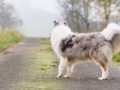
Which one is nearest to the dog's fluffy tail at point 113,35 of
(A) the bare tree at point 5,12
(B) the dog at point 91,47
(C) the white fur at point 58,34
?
(B) the dog at point 91,47

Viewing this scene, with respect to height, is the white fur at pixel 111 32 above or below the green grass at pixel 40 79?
above

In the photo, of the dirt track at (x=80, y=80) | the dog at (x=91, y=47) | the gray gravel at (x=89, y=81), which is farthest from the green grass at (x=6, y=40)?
the dog at (x=91, y=47)

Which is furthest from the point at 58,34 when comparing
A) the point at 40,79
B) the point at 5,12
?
the point at 5,12

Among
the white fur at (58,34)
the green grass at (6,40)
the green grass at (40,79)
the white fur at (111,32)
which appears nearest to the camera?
the green grass at (40,79)

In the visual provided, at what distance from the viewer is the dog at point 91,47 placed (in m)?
10.5

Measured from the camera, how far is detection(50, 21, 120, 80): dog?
1053cm

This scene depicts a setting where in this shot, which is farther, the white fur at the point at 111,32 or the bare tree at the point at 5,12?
the bare tree at the point at 5,12

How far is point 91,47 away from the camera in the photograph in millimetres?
10633

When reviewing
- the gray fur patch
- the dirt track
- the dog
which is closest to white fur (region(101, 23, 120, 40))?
the dog

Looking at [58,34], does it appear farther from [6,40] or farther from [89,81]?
[6,40]

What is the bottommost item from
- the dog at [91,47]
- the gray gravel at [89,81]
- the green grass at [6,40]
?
the green grass at [6,40]

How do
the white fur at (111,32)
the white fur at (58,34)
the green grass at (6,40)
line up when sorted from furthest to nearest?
the green grass at (6,40) < the white fur at (58,34) < the white fur at (111,32)

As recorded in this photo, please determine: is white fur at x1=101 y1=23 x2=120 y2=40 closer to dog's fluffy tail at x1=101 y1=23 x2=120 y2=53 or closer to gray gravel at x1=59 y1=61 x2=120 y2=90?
dog's fluffy tail at x1=101 y1=23 x2=120 y2=53

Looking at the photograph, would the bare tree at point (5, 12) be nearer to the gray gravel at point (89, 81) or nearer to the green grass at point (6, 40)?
the green grass at point (6, 40)
